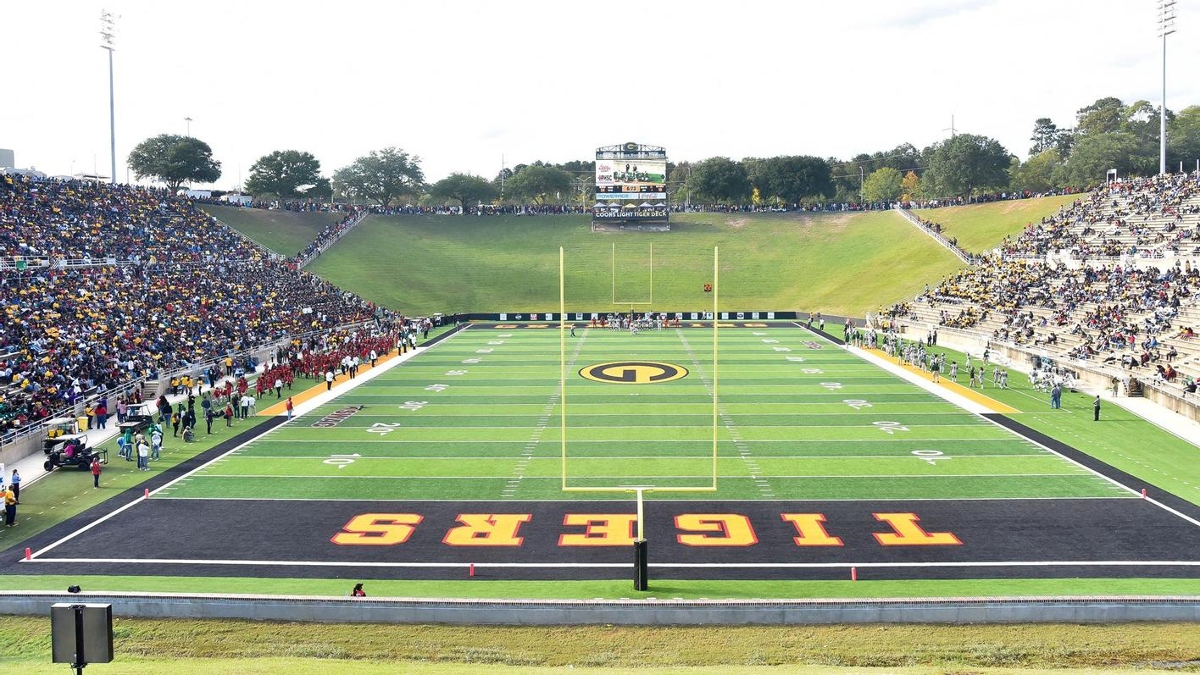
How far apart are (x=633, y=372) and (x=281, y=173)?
6707 centimetres

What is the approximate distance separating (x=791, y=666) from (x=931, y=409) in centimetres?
1827

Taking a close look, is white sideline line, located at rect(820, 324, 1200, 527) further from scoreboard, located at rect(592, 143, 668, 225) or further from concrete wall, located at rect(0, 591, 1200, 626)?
scoreboard, located at rect(592, 143, 668, 225)

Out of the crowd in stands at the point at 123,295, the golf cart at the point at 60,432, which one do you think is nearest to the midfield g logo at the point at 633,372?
the crowd in stands at the point at 123,295

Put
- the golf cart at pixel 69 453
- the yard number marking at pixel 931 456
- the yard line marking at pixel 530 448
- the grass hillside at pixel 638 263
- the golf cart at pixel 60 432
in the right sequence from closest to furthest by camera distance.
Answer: the yard line marking at pixel 530 448 → the golf cart at pixel 69 453 → the yard number marking at pixel 931 456 → the golf cart at pixel 60 432 → the grass hillside at pixel 638 263

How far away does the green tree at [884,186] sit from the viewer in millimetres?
118125

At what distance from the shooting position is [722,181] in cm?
9812

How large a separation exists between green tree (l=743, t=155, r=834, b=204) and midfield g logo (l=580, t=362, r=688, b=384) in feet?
229

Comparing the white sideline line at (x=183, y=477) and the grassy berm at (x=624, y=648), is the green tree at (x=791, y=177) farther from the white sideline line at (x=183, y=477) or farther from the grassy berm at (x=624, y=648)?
the grassy berm at (x=624, y=648)

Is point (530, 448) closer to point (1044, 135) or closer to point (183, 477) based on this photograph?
point (183, 477)

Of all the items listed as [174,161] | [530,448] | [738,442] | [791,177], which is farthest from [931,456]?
[791,177]

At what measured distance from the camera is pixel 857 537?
1598 centimetres

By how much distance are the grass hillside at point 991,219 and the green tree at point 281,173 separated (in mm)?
60282

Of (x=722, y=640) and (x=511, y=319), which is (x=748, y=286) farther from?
(x=722, y=640)

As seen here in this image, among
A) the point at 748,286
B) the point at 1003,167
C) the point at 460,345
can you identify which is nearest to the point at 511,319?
the point at 460,345
